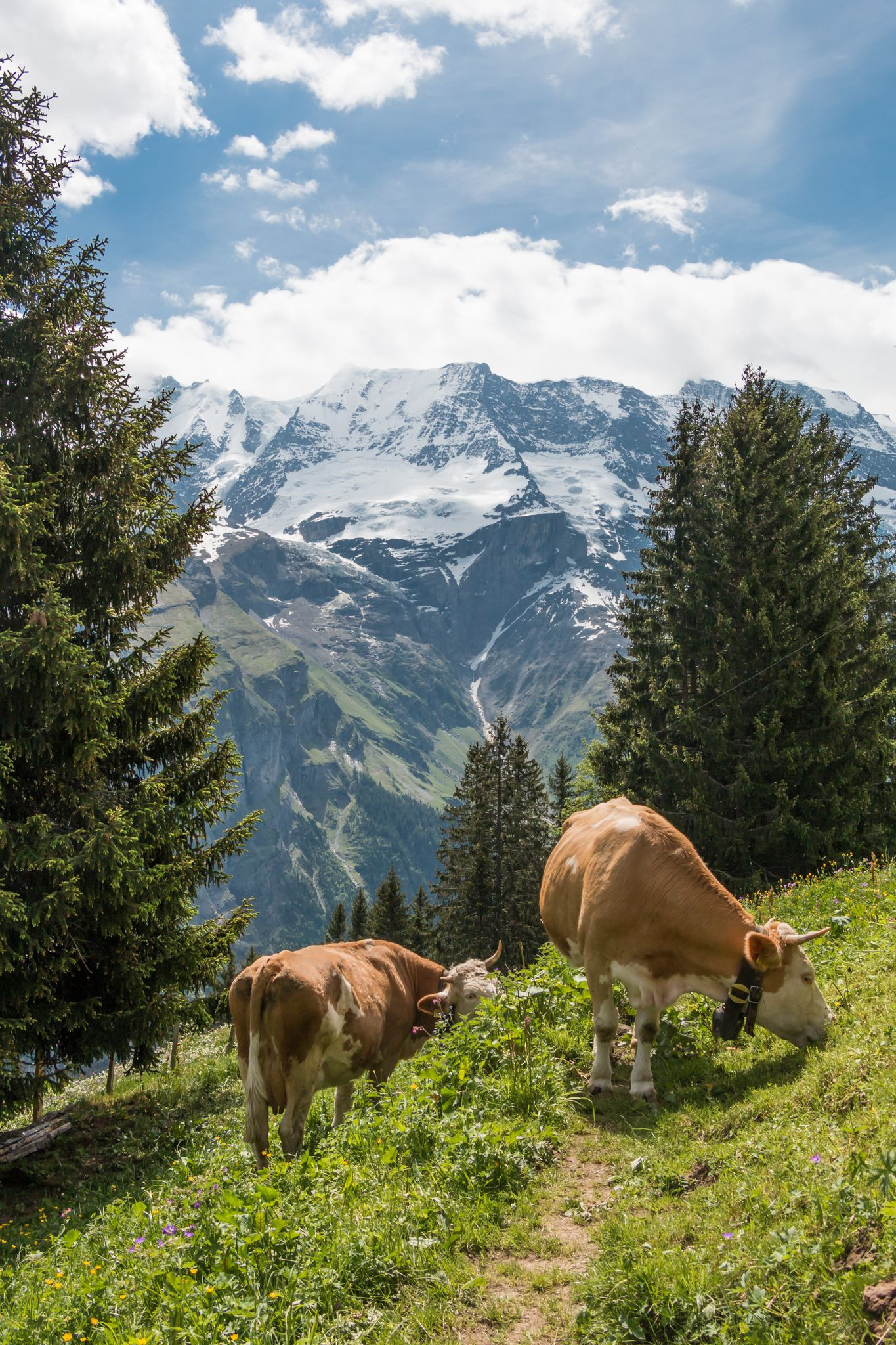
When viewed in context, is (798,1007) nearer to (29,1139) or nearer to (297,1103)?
(297,1103)

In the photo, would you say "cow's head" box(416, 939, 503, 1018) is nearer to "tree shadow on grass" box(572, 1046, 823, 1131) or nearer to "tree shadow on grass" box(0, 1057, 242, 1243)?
"tree shadow on grass" box(572, 1046, 823, 1131)

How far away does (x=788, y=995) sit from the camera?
24.1ft

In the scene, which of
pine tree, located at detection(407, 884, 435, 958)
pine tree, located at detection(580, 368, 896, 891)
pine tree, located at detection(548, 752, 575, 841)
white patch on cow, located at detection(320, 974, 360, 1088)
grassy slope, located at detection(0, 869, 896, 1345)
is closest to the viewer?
grassy slope, located at detection(0, 869, 896, 1345)

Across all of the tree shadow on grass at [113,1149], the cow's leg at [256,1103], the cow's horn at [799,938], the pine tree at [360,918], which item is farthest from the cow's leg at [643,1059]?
the pine tree at [360,918]

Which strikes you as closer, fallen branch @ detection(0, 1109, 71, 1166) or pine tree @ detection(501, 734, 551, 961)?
fallen branch @ detection(0, 1109, 71, 1166)

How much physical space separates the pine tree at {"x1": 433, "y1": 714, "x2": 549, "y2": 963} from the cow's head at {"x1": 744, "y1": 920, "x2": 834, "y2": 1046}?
109 feet

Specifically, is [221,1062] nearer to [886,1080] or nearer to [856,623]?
[886,1080]

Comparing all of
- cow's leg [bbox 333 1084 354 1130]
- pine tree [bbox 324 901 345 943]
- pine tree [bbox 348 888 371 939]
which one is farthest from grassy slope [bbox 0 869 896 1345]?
pine tree [bbox 324 901 345 943]

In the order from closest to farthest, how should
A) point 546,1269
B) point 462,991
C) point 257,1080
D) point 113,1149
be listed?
point 546,1269 < point 257,1080 < point 462,991 < point 113,1149

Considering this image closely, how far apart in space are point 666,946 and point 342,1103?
441 centimetres

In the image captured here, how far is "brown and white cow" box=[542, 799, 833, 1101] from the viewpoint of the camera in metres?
7.36

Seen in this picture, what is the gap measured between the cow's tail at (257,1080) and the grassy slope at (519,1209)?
32 cm

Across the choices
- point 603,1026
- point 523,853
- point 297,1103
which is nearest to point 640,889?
point 603,1026

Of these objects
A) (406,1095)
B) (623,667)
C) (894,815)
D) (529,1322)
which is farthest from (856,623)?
(529,1322)
